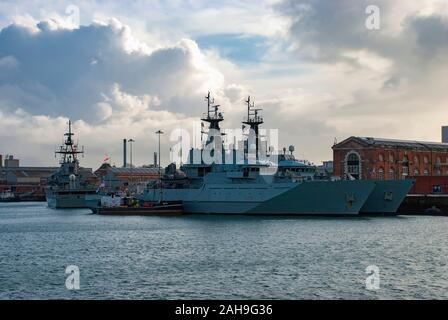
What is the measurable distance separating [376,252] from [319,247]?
11.6 ft

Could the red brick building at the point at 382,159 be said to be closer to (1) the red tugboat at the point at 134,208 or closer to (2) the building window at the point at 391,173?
(2) the building window at the point at 391,173

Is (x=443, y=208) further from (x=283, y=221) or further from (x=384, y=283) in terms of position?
(x=384, y=283)

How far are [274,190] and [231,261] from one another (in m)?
30.7

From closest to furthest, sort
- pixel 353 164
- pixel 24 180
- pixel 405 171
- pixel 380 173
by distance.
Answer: pixel 380 173 < pixel 353 164 < pixel 405 171 < pixel 24 180

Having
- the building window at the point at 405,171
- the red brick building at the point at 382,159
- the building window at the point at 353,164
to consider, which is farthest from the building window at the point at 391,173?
the building window at the point at 353,164

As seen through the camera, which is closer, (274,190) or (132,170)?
(274,190)

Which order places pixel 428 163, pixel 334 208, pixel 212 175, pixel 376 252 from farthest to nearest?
pixel 428 163 < pixel 212 175 < pixel 334 208 < pixel 376 252

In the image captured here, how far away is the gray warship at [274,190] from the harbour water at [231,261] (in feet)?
21.7

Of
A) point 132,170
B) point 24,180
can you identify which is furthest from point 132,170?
point 24,180

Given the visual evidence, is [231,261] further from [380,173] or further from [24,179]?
[24,179]

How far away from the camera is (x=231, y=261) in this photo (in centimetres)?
3084
